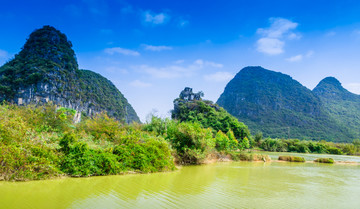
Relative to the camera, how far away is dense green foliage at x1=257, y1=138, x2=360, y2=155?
50.2m

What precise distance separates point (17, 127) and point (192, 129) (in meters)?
11.8

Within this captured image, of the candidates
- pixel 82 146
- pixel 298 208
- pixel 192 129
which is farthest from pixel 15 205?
pixel 192 129

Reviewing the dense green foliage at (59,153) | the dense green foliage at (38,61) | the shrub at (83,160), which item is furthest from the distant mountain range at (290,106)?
the shrub at (83,160)

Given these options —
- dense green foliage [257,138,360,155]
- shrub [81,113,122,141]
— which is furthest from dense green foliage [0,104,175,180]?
dense green foliage [257,138,360,155]

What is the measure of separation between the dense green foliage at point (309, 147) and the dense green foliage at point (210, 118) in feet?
35.1

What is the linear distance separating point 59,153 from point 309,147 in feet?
A: 185

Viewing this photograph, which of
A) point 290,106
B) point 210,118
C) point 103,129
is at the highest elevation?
point 290,106

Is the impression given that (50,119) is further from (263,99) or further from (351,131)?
(263,99)

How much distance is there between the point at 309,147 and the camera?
5288 cm

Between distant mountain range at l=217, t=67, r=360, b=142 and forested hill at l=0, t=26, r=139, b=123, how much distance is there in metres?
73.0

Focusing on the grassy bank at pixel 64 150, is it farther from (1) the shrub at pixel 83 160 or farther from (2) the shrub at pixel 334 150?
(2) the shrub at pixel 334 150

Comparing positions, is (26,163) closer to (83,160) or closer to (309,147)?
(83,160)

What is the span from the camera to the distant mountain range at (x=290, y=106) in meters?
92.2

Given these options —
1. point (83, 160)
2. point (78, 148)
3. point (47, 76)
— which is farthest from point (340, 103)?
point (78, 148)
